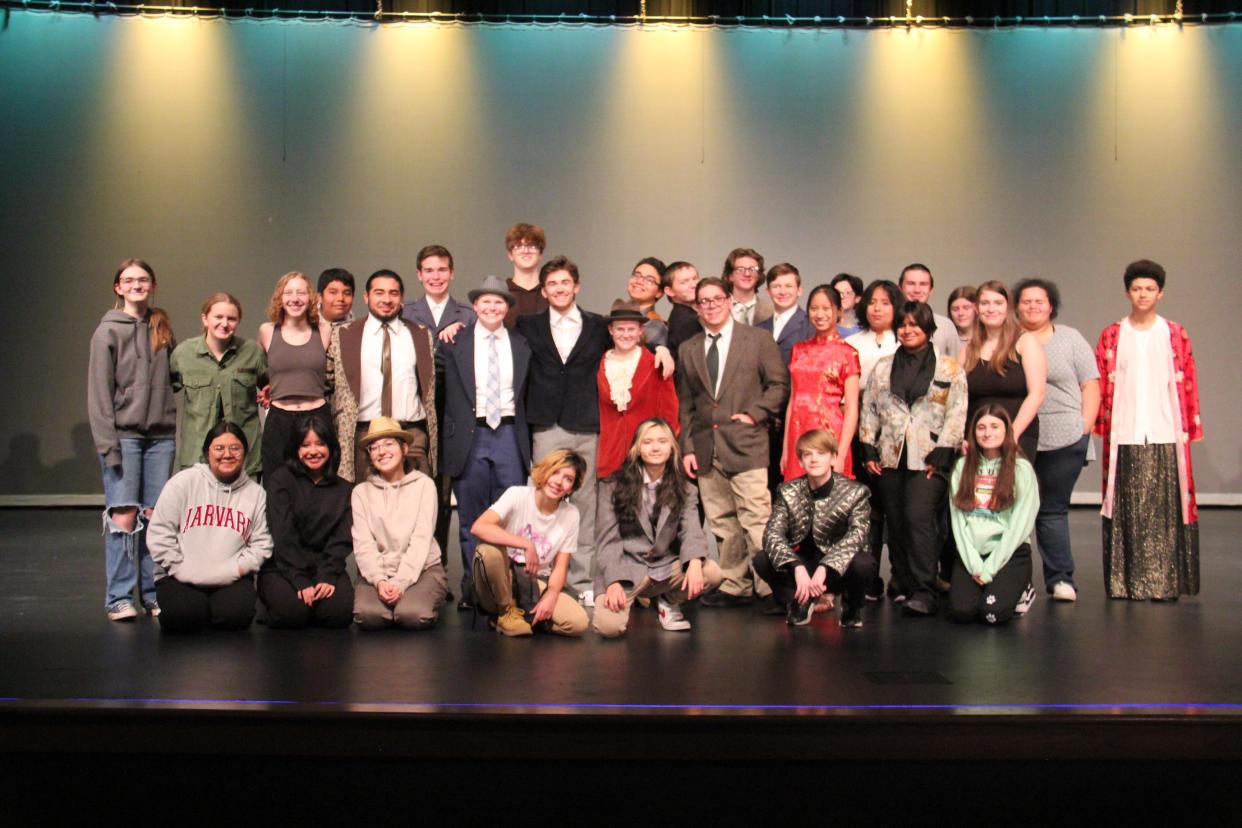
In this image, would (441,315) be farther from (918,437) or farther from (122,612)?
(918,437)

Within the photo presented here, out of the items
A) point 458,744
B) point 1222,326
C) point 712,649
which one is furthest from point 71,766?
point 1222,326

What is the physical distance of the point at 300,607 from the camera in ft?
14.1

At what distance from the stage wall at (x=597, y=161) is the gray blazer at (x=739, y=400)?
3.30m

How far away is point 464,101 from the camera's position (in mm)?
8094

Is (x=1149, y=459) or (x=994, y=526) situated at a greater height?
(x=1149, y=459)

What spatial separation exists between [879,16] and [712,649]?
5.46 m

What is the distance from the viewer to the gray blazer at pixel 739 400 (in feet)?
16.0

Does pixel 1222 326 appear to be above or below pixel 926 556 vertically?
above

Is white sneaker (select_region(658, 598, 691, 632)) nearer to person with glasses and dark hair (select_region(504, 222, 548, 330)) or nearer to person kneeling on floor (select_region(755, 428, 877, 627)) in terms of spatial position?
person kneeling on floor (select_region(755, 428, 877, 627))

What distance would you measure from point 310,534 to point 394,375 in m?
0.69

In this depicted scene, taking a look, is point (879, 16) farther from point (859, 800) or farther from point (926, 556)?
point (859, 800)

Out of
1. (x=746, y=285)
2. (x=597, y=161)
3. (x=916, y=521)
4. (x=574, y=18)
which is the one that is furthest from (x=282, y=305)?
(x=574, y=18)

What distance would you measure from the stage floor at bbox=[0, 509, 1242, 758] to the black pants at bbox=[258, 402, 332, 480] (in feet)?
2.22

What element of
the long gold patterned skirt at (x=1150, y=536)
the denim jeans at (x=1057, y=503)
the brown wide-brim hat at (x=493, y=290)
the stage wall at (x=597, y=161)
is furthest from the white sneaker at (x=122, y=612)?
the stage wall at (x=597, y=161)
